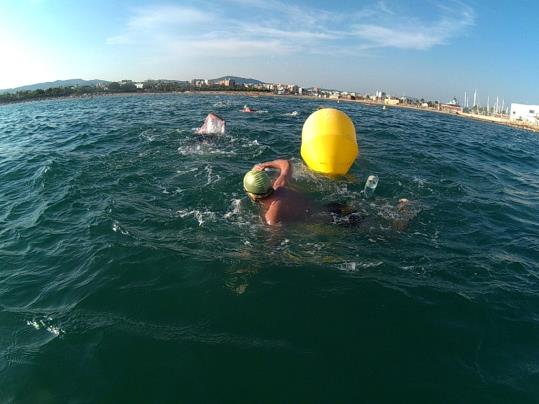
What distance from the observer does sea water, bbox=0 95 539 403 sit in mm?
4938

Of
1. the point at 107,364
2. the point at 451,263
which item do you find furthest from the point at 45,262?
the point at 451,263

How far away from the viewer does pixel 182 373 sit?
500 cm

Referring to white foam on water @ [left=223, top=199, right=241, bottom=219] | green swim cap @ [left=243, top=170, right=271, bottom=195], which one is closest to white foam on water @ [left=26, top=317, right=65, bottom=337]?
green swim cap @ [left=243, top=170, right=271, bottom=195]

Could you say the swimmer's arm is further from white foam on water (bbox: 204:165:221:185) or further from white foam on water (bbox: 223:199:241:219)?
white foam on water (bbox: 204:165:221:185)

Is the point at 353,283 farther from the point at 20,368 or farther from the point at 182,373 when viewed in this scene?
the point at 20,368

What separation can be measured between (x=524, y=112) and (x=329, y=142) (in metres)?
115

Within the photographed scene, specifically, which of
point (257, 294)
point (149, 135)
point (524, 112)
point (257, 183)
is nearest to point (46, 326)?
point (257, 294)

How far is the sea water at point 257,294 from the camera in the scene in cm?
494

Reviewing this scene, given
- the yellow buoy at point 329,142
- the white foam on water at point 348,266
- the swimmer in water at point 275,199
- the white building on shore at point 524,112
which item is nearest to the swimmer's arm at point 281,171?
the swimmer in water at point 275,199

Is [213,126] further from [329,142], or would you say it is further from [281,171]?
[329,142]

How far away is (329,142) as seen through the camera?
914 cm

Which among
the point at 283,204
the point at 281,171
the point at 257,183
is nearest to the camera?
the point at 257,183

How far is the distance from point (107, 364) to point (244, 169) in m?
9.25

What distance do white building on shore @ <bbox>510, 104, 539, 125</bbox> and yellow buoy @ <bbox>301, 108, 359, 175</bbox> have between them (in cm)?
10556
